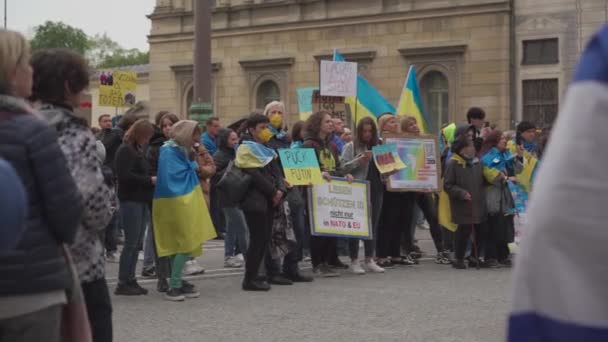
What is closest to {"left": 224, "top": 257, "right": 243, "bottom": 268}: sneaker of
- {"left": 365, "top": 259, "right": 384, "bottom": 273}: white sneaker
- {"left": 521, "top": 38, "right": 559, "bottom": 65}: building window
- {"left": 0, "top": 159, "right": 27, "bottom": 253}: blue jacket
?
→ {"left": 365, "top": 259, "right": 384, "bottom": 273}: white sneaker

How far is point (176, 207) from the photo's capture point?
33.2 ft

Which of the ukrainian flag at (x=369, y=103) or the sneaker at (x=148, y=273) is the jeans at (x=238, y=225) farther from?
the ukrainian flag at (x=369, y=103)

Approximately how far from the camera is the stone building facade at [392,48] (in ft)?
111

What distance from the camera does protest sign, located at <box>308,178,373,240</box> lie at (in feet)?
41.3

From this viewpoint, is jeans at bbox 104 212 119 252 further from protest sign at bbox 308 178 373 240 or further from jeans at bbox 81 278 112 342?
jeans at bbox 81 278 112 342

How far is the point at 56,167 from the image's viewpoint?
3555mm

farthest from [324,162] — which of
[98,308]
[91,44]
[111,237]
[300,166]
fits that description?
[91,44]

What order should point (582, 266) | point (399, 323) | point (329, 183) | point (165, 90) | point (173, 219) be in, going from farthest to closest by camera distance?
point (165, 90) < point (329, 183) < point (173, 219) < point (399, 323) < point (582, 266)

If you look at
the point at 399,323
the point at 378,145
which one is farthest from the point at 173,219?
the point at 378,145

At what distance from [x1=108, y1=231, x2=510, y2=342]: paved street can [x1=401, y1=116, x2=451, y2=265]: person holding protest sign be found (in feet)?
5.65

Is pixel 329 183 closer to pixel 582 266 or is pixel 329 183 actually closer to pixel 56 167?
pixel 56 167

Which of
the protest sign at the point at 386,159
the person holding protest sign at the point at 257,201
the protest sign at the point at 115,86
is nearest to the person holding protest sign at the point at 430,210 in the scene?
the protest sign at the point at 386,159

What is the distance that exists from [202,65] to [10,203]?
17.5 meters

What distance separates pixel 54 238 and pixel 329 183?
30.2 feet
